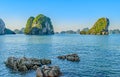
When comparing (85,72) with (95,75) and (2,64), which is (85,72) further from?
(2,64)

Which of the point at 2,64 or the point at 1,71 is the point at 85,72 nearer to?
the point at 1,71

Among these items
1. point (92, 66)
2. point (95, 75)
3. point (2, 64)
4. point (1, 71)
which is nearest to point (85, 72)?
point (95, 75)

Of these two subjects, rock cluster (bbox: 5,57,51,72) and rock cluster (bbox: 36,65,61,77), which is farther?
rock cluster (bbox: 5,57,51,72)

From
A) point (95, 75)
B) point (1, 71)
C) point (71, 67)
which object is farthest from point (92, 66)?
point (1, 71)

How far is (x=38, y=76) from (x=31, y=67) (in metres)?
10.4

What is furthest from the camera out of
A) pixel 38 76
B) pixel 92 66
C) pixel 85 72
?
pixel 92 66

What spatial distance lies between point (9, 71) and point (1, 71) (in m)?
1.83

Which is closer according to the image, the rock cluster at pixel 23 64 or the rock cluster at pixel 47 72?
the rock cluster at pixel 47 72

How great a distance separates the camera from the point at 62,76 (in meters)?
56.0

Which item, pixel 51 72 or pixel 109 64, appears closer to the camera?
pixel 51 72

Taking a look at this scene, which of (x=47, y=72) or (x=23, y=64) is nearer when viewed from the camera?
(x=47, y=72)

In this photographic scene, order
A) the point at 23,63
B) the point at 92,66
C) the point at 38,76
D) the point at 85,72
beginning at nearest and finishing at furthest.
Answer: the point at 38,76
the point at 85,72
the point at 23,63
the point at 92,66

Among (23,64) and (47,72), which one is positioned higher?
(23,64)

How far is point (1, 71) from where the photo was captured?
62656 millimetres
